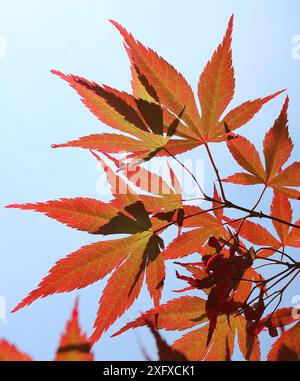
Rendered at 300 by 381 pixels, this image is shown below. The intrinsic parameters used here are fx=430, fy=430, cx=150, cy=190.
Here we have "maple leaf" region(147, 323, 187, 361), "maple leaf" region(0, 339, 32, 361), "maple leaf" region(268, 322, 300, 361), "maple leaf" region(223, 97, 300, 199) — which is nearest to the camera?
"maple leaf" region(0, 339, 32, 361)

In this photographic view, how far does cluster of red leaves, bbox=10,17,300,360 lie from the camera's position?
684 mm

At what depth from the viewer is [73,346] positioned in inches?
9.6

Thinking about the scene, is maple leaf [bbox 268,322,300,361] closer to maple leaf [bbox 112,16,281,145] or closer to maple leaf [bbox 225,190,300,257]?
maple leaf [bbox 225,190,300,257]

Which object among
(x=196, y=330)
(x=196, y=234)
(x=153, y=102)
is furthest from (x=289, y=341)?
(x=153, y=102)

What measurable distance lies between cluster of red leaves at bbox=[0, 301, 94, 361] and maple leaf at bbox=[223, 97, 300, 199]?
2.06ft

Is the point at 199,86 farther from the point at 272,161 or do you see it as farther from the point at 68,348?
the point at 68,348

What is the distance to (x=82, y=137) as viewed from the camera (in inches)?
29.5

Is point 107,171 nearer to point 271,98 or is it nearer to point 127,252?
point 127,252

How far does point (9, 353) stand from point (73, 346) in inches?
1.4

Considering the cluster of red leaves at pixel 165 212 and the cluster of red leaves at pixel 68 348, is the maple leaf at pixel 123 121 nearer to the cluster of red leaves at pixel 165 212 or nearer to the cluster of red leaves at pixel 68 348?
the cluster of red leaves at pixel 165 212

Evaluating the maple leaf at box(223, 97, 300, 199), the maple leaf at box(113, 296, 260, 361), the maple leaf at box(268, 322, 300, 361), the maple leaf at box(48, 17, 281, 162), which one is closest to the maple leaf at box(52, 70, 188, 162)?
the maple leaf at box(48, 17, 281, 162)

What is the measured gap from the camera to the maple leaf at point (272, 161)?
0.79 metres

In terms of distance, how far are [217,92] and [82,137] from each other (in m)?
0.25

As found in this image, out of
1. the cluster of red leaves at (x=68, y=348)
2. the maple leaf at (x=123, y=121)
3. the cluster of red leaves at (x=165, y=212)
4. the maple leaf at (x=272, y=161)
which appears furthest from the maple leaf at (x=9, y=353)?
the maple leaf at (x=272, y=161)
